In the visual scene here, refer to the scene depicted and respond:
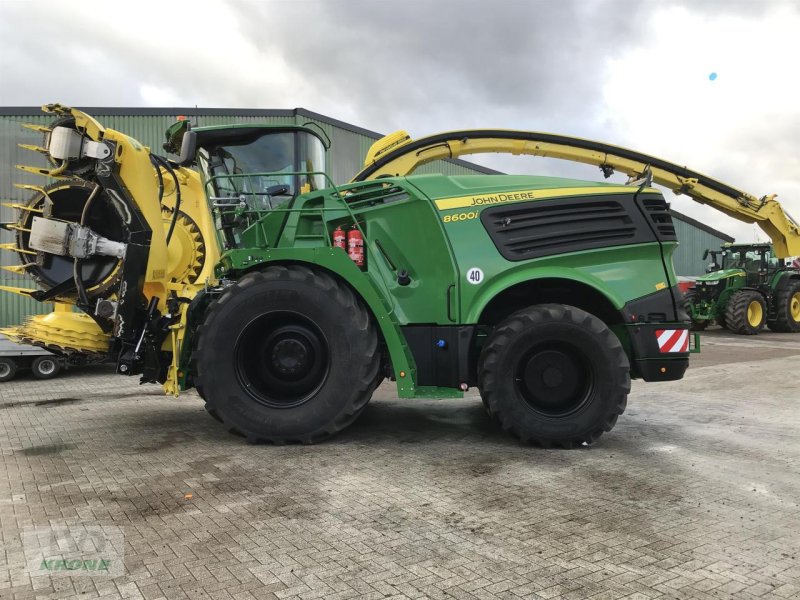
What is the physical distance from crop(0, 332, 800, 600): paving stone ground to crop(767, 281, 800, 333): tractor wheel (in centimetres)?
1311

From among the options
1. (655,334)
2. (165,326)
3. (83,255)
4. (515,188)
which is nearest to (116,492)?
(165,326)

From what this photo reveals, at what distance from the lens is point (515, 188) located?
5.11 m

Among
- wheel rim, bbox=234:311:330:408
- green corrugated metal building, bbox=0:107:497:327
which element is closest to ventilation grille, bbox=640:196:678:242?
wheel rim, bbox=234:311:330:408

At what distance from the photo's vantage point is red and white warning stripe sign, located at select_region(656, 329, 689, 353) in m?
4.93

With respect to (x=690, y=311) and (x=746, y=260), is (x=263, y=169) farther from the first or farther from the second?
(x=746, y=260)

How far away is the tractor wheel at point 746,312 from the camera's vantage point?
54.0ft

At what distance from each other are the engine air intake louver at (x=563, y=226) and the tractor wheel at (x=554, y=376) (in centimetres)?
55

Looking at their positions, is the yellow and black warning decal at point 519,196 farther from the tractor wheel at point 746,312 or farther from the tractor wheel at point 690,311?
the tractor wheel at point 746,312

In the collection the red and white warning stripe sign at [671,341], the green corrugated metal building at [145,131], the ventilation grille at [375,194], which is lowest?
the red and white warning stripe sign at [671,341]

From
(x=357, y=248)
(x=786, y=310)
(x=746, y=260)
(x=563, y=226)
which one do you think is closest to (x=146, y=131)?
(x=357, y=248)

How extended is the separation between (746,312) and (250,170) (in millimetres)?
15873

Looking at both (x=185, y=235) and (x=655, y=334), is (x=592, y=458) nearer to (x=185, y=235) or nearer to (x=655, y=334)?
(x=655, y=334)

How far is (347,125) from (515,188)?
1206 centimetres

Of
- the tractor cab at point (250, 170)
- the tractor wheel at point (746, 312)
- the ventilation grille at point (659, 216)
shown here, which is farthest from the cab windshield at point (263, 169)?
the tractor wheel at point (746, 312)
